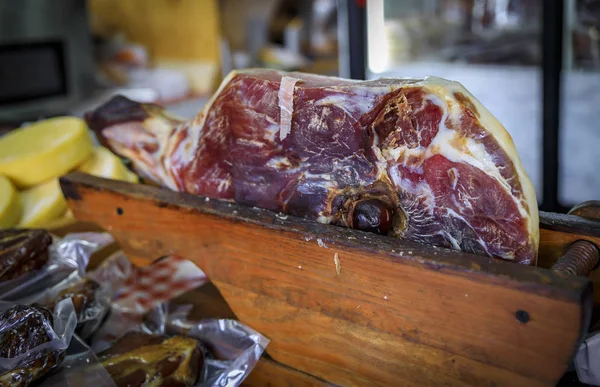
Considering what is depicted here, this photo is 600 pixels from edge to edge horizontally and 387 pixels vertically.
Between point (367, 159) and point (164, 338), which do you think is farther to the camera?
point (164, 338)

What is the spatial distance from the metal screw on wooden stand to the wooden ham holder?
0.03 m

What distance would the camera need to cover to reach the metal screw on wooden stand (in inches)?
33.6

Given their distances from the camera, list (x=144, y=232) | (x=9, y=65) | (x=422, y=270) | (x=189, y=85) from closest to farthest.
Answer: (x=422, y=270), (x=144, y=232), (x=9, y=65), (x=189, y=85)

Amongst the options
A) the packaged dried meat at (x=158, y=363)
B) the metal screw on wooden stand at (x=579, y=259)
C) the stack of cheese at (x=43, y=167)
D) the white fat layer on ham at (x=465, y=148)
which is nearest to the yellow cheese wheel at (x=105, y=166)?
the stack of cheese at (x=43, y=167)

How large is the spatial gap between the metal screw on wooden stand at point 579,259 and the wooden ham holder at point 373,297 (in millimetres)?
27

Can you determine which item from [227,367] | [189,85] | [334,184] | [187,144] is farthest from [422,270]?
[189,85]

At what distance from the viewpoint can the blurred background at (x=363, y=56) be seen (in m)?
3.35

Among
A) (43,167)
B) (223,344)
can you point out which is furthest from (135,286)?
(43,167)

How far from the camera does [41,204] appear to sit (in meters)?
1.73

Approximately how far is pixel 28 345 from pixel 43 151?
2.75 feet

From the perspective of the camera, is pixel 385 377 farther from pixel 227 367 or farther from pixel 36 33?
pixel 36 33

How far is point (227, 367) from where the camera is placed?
1117 mm

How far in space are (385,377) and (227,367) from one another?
31cm

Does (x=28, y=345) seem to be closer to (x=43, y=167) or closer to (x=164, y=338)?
(x=164, y=338)
